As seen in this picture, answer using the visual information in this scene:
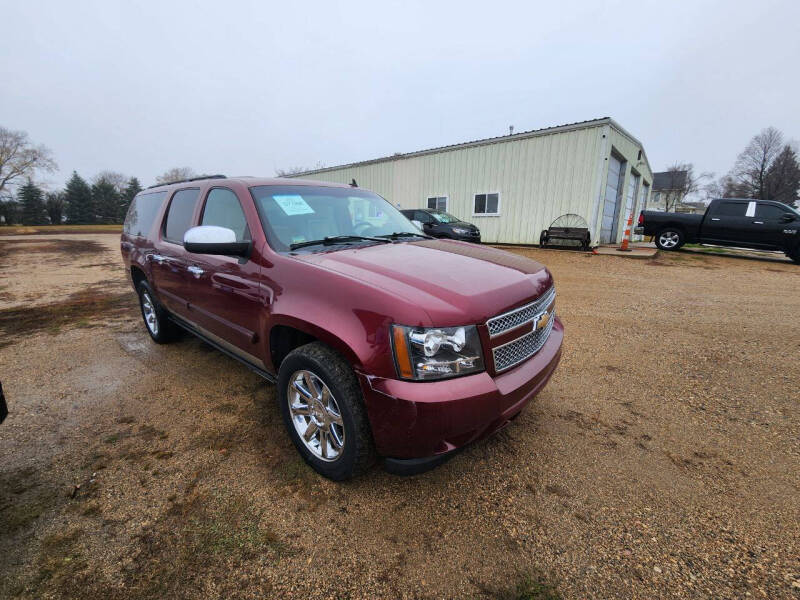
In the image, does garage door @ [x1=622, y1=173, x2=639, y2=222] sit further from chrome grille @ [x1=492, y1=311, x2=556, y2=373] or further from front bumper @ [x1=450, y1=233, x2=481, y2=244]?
chrome grille @ [x1=492, y1=311, x2=556, y2=373]

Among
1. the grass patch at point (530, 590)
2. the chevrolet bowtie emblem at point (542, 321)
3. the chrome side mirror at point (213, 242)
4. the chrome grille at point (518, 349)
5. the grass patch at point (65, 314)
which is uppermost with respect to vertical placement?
the chrome side mirror at point (213, 242)

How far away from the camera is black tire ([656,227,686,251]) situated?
1186 centimetres

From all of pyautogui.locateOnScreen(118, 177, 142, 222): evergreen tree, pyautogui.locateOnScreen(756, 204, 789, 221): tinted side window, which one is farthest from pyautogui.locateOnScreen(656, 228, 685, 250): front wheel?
pyautogui.locateOnScreen(118, 177, 142, 222): evergreen tree

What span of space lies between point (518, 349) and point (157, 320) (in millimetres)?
3910

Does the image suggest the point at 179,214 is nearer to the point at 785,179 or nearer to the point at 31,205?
the point at 31,205

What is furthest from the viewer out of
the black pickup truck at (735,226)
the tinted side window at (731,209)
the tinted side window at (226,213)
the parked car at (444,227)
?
the parked car at (444,227)

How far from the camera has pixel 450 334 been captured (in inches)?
65.9

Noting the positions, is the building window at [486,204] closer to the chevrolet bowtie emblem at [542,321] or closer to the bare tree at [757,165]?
the chevrolet bowtie emblem at [542,321]

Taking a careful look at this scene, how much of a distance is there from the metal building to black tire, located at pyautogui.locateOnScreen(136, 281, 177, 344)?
41.6 ft

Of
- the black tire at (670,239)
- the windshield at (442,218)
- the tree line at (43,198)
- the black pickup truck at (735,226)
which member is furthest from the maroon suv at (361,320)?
the tree line at (43,198)

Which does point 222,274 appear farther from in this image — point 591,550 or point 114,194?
point 114,194

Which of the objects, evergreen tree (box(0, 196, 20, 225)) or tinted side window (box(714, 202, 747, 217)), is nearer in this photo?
tinted side window (box(714, 202, 747, 217))

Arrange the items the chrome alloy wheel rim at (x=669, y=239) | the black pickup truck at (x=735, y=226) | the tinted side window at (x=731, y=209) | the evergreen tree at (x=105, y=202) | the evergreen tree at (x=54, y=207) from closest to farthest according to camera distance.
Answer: the black pickup truck at (x=735, y=226) → the tinted side window at (x=731, y=209) → the chrome alloy wheel rim at (x=669, y=239) → the evergreen tree at (x=54, y=207) → the evergreen tree at (x=105, y=202)

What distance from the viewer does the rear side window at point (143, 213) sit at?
400 centimetres
